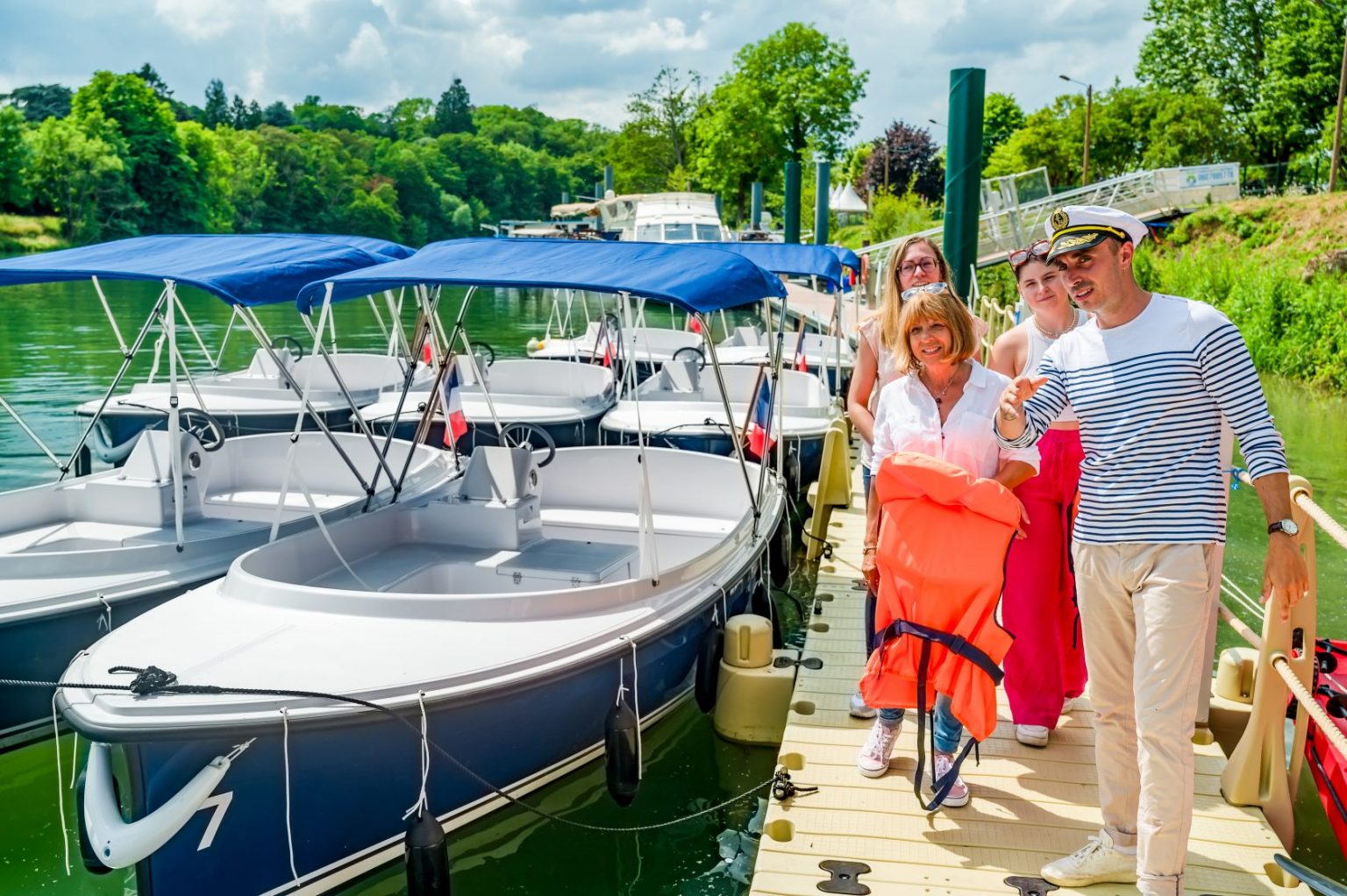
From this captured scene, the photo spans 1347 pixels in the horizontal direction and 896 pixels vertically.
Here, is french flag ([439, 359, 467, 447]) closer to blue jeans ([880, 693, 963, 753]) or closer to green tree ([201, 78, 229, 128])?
blue jeans ([880, 693, 963, 753])

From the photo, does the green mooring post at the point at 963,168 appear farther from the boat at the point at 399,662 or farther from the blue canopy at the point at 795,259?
the boat at the point at 399,662

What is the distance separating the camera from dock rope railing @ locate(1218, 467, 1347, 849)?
13.3 feet

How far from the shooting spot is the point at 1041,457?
430 cm

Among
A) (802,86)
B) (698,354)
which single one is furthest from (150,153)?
(698,354)

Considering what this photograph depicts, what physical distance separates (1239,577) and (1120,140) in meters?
43.1

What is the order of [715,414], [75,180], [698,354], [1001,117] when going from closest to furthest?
[715,414]
[698,354]
[75,180]
[1001,117]

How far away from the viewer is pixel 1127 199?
30625 mm

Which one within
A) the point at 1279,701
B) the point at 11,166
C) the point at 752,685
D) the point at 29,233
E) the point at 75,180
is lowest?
the point at 752,685

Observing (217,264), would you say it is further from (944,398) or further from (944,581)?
(944,581)

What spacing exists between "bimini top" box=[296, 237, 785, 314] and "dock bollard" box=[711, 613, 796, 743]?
1.64 m

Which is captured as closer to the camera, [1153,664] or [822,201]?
[1153,664]

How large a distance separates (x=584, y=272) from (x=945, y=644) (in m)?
2.88

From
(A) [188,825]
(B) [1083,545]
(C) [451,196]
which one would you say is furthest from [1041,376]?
(C) [451,196]

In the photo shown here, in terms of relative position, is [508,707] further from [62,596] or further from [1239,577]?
[1239,577]
